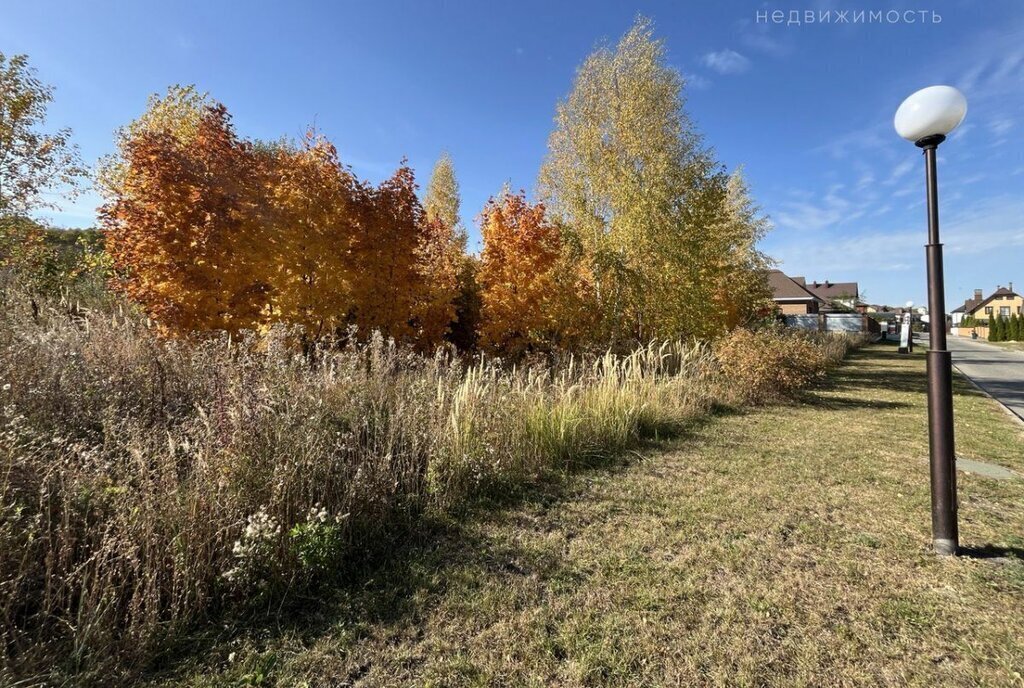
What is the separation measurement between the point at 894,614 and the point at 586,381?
16.4ft

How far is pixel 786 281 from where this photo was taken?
1823 inches

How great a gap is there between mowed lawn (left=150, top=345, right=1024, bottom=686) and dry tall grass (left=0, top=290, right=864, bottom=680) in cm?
31

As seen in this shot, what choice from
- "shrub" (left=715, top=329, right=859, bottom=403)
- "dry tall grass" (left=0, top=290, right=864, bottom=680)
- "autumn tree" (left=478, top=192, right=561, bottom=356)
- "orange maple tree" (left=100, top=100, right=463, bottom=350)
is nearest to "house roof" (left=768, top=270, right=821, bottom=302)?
"shrub" (left=715, top=329, right=859, bottom=403)

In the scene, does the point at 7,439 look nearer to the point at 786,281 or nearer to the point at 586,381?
the point at 586,381

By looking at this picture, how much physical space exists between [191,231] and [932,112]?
9225mm

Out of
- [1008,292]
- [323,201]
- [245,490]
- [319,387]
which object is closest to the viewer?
[245,490]

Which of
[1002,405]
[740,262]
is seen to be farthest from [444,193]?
[1002,405]

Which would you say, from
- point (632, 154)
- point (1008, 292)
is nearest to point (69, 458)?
point (632, 154)

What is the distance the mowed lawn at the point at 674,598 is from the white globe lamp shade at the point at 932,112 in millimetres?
2852

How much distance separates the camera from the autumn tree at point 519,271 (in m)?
11.1

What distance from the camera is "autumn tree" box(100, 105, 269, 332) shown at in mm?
7250

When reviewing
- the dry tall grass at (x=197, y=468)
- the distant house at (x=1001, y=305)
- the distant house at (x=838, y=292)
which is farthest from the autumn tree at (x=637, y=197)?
the distant house at (x=1001, y=305)

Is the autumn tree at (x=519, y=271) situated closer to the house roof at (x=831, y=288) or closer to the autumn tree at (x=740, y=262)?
the autumn tree at (x=740, y=262)

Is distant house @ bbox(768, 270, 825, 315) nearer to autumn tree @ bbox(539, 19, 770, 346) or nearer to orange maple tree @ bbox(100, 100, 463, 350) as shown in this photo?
autumn tree @ bbox(539, 19, 770, 346)
